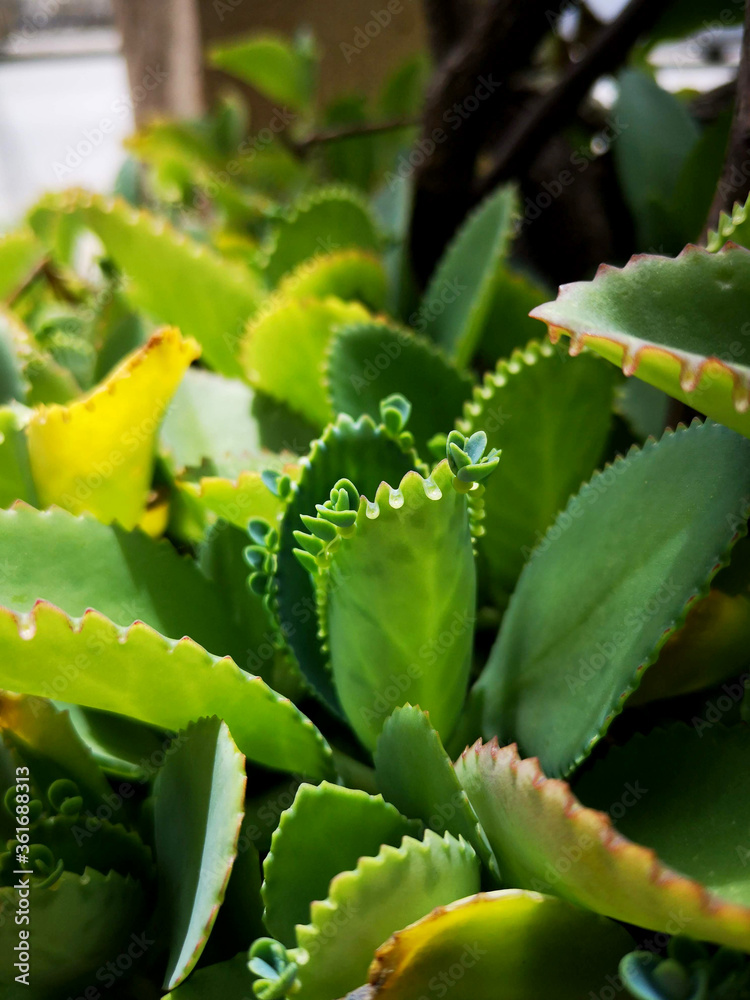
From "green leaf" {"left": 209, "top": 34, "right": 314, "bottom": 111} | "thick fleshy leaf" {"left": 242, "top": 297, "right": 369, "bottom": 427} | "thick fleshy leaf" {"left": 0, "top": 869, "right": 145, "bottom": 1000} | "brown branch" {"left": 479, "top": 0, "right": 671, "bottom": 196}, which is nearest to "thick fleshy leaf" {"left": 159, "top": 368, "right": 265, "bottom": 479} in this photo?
"thick fleshy leaf" {"left": 242, "top": 297, "right": 369, "bottom": 427}

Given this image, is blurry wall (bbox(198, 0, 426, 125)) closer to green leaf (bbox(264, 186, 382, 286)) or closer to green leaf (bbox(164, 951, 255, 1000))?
green leaf (bbox(264, 186, 382, 286))

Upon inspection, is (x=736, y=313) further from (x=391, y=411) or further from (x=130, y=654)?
(x=130, y=654)

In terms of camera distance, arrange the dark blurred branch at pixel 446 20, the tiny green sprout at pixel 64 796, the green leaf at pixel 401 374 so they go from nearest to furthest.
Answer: the tiny green sprout at pixel 64 796
the green leaf at pixel 401 374
the dark blurred branch at pixel 446 20

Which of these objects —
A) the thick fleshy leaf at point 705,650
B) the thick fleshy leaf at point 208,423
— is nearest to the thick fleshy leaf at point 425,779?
the thick fleshy leaf at point 705,650

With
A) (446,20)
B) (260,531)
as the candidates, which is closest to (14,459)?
(260,531)

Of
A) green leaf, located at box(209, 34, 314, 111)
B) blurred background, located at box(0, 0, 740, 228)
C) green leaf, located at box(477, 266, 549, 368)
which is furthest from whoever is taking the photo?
blurred background, located at box(0, 0, 740, 228)

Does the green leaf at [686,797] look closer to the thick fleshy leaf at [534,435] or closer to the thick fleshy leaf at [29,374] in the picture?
the thick fleshy leaf at [534,435]

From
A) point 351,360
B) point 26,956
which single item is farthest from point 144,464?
point 26,956
